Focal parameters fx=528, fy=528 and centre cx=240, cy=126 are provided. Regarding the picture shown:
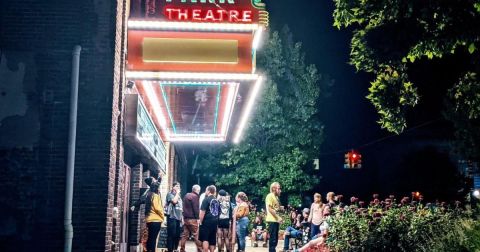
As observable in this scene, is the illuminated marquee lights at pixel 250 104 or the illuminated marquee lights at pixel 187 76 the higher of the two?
the illuminated marquee lights at pixel 250 104

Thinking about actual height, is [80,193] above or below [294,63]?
below

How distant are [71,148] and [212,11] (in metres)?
3.48

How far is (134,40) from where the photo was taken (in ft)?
32.0

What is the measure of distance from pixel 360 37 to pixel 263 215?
15534 mm

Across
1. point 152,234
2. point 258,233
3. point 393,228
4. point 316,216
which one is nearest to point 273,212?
point 316,216

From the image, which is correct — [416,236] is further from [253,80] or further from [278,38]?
[278,38]

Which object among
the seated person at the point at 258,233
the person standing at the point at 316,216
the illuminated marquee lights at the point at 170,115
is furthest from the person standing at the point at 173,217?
the seated person at the point at 258,233

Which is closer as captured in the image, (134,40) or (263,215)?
(134,40)

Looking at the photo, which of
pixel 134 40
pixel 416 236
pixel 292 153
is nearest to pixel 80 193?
pixel 134 40

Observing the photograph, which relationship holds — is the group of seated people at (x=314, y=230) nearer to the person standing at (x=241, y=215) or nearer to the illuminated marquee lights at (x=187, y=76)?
the person standing at (x=241, y=215)

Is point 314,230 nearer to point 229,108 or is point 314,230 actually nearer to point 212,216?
point 212,216

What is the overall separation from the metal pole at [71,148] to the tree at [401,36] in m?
5.55

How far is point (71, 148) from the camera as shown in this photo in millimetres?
9055

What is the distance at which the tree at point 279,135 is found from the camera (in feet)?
103
